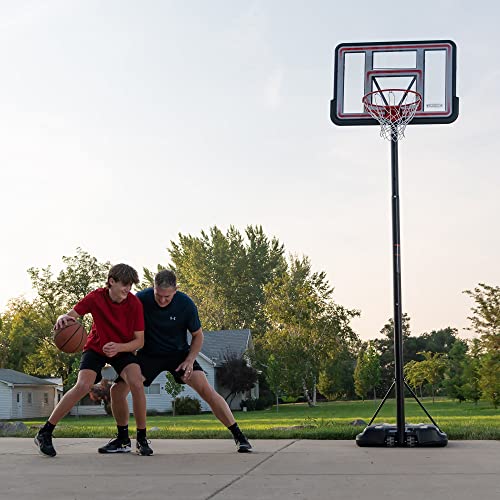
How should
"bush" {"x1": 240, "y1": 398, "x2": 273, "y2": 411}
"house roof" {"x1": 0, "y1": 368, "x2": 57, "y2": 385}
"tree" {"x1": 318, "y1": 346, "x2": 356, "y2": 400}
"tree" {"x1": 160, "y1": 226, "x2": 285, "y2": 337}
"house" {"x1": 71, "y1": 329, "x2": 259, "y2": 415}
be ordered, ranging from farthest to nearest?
"tree" {"x1": 160, "y1": 226, "x2": 285, "y2": 337} → "tree" {"x1": 318, "y1": 346, "x2": 356, "y2": 400} → "house roof" {"x1": 0, "y1": 368, "x2": 57, "y2": 385} → "bush" {"x1": 240, "y1": 398, "x2": 273, "y2": 411} → "house" {"x1": 71, "y1": 329, "x2": 259, "y2": 415}

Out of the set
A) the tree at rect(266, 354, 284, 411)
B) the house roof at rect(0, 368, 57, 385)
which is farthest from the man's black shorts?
the house roof at rect(0, 368, 57, 385)

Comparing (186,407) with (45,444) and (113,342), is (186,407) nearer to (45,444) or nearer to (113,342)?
(45,444)

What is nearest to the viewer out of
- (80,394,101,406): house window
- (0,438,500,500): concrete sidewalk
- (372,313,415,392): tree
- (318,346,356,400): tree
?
(0,438,500,500): concrete sidewalk

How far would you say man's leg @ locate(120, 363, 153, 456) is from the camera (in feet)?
27.4

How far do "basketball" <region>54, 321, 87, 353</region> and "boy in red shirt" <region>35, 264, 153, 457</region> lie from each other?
0.07 meters

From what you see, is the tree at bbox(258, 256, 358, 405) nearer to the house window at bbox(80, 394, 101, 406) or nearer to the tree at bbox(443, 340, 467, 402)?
the tree at bbox(443, 340, 467, 402)

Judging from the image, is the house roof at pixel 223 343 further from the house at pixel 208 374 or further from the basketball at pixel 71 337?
the basketball at pixel 71 337

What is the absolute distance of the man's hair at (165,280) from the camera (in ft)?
27.5

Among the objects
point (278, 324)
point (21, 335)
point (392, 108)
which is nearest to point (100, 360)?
point (392, 108)

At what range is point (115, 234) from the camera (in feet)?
147

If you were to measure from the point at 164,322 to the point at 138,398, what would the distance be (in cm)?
79

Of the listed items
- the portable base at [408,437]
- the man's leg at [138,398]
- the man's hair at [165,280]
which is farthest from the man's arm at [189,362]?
the portable base at [408,437]

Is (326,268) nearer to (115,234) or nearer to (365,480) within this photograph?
(115,234)

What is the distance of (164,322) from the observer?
8656 mm
